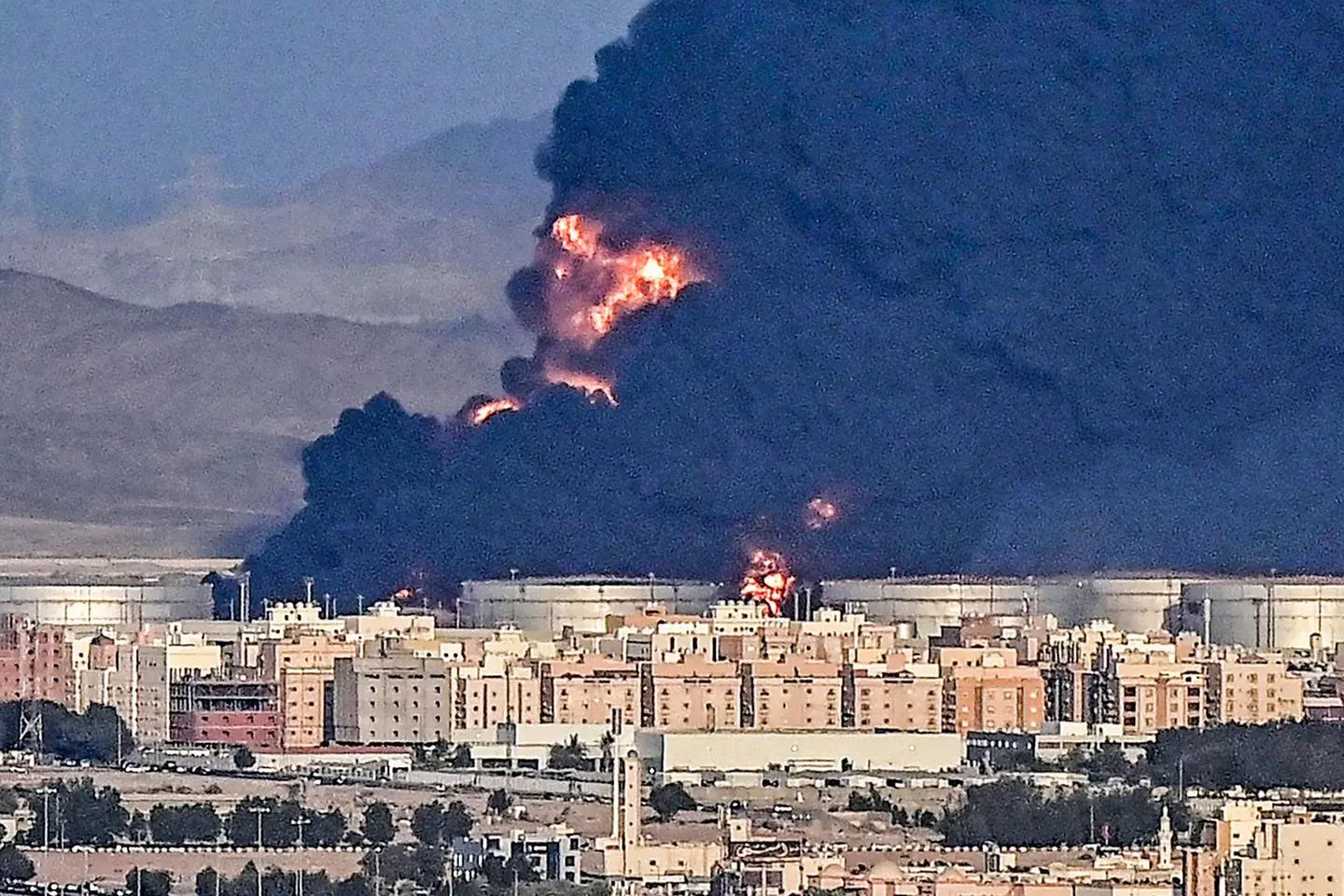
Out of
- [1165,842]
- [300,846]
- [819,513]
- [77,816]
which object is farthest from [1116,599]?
[1165,842]

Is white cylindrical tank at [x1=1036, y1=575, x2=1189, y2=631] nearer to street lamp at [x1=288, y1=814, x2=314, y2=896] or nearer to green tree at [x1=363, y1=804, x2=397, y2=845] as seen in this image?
green tree at [x1=363, y1=804, x2=397, y2=845]

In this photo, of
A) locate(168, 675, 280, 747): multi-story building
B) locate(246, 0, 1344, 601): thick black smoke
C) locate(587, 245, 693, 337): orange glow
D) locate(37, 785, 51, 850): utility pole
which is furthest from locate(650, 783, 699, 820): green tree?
locate(587, 245, 693, 337): orange glow

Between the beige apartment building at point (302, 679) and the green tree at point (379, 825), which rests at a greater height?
the beige apartment building at point (302, 679)

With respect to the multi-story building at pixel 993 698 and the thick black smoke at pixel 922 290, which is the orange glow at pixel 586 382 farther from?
the multi-story building at pixel 993 698

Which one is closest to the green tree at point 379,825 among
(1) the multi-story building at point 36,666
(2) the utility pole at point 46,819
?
(2) the utility pole at point 46,819

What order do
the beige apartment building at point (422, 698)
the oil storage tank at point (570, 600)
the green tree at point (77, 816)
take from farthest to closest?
the oil storage tank at point (570, 600) → the beige apartment building at point (422, 698) → the green tree at point (77, 816)

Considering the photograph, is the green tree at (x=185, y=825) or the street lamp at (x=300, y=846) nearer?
the street lamp at (x=300, y=846)
